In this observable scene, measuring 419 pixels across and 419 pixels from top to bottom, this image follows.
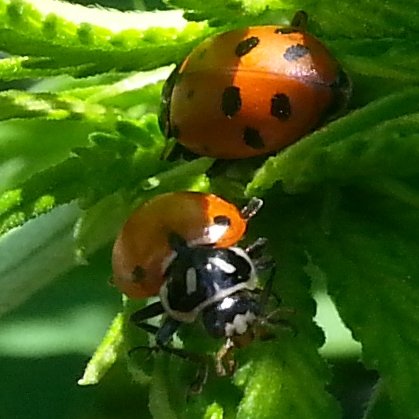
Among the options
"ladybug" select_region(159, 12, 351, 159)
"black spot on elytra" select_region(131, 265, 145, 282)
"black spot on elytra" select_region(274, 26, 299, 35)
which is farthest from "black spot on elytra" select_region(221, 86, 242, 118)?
"black spot on elytra" select_region(131, 265, 145, 282)

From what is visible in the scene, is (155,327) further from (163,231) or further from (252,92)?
(252,92)

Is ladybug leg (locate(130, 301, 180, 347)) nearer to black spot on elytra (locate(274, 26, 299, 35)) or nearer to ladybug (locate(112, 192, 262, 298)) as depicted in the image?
ladybug (locate(112, 192, 262, 298))

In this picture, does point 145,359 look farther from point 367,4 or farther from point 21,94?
point 367,4

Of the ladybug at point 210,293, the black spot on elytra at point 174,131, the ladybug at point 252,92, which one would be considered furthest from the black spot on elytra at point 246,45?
the ladybug at point 210,293

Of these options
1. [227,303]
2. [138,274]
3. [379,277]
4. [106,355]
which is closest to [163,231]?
[138,274]

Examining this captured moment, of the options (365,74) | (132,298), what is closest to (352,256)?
(365,74)

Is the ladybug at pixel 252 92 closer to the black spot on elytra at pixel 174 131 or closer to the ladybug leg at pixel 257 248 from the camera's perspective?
the black spot on elytra at pixel 174 131
